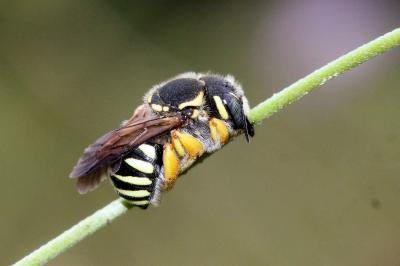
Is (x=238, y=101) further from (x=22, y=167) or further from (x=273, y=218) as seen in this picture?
(x=22, y=167)

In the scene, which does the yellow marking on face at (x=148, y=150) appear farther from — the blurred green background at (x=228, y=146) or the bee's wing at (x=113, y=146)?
the blurred green background at (x=228, y=146)

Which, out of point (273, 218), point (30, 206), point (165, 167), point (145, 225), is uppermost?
point (165, 167)

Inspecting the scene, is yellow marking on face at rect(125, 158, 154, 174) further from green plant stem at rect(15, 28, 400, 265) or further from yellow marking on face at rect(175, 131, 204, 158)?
green plant stem at rect(15, 28, 400, 265)

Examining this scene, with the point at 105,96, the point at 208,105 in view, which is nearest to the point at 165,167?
the point at 208,105

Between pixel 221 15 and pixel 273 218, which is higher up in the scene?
pixel 221 15

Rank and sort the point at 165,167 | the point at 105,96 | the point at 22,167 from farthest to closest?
1. the point at 105,96
2. the point at 22,167
3. the point at 165,167

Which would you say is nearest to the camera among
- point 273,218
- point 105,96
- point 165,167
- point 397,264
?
point 165,167

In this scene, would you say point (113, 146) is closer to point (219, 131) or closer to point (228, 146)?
point (219, 131)
